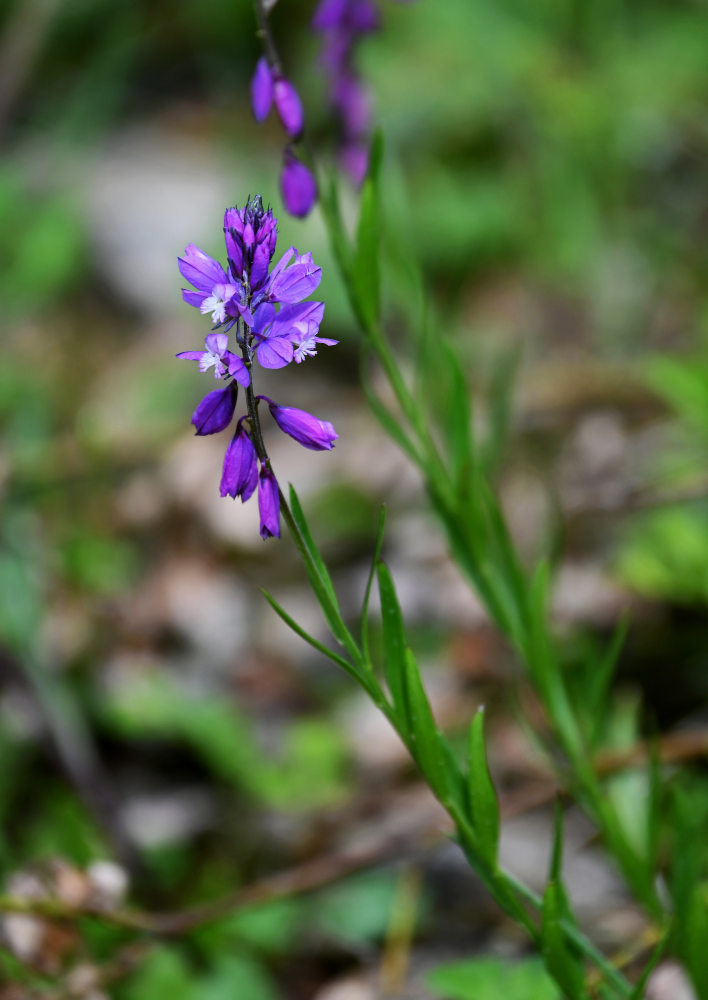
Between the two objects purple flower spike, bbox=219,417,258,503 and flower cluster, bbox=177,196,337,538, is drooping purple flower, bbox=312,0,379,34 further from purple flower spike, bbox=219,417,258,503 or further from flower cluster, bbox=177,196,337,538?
purple flower spike, bbox=219,417,258,503

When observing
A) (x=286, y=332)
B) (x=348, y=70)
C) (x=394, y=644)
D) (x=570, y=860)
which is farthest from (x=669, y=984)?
(x=348, y=70)

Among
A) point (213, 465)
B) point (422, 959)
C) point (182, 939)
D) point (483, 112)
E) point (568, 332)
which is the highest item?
point (483, 112)

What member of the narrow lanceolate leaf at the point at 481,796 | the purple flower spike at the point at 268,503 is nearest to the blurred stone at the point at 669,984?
the narrow lanceolate leaf at the point at 481,796

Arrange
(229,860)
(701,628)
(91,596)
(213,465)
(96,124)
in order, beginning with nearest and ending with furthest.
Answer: (229,860) → (701,628) → (91,596) → (213,465) → (96,124)

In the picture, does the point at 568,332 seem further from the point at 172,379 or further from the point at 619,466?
the point at 172,379

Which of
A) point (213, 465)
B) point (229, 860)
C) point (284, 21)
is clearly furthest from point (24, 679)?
point (284, 21)

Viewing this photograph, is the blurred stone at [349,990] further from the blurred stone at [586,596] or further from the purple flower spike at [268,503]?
the purple flower spike at [268,503]
